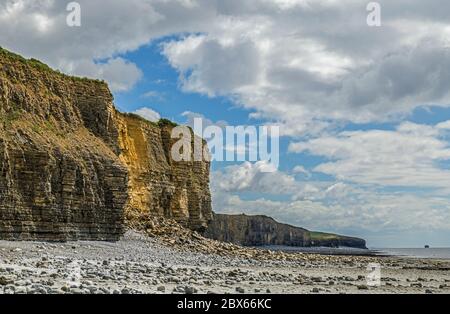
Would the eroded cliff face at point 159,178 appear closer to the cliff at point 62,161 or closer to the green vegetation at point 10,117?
the cliff at point 62,161

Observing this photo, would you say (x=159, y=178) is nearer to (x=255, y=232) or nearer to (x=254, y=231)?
(x=254, y=231)

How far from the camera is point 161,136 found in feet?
190

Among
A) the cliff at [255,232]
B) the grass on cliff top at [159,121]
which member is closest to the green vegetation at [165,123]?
the grass on cliff top at [159,121]

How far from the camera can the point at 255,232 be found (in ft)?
543

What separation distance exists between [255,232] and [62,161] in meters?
134

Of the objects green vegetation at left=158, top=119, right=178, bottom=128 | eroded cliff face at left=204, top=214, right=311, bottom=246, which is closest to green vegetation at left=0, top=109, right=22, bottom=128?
green vegetation at left=158, top=119, right=178, bottom=128

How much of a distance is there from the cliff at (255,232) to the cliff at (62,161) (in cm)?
9313

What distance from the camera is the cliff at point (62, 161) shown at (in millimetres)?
31981

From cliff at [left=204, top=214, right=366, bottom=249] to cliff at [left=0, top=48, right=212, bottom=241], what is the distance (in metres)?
93.1

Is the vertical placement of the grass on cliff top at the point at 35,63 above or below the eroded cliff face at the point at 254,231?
above

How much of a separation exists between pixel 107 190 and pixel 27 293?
89.4 ft

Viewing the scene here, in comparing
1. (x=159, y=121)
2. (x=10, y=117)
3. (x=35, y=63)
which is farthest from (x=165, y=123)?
(x=10, y=117)

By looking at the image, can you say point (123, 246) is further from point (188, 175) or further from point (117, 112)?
point (188, 175)
